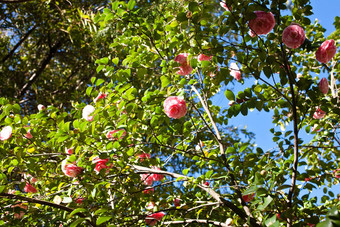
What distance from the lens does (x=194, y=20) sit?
44.3 inches

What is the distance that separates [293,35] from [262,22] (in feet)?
0.45

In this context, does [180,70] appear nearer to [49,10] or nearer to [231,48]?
[231,48]

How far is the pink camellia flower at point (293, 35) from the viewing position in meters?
1.11

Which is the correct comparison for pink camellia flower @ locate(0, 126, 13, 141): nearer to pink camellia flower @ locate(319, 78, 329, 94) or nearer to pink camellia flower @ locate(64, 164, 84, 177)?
pink camellia flower @ locate(64, 164, 84, 177)

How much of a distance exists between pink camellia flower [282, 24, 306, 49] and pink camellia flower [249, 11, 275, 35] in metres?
0.07

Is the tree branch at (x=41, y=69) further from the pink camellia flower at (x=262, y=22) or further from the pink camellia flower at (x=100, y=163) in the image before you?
the pink camellia flower at (x=262, y=22)

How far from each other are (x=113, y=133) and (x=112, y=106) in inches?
5.2

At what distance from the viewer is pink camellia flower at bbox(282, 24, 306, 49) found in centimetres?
111

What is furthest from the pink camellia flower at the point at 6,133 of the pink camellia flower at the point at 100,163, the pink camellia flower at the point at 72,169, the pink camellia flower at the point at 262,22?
the pink camellia flower at the point at 262,22

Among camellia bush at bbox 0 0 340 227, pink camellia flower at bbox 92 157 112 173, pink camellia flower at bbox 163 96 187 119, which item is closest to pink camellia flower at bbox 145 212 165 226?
camellia bush at bbox 0 0 340 227

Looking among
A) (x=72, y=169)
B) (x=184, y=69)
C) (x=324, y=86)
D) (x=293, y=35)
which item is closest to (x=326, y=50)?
(x=324, y=86)

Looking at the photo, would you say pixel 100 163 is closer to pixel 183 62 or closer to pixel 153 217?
pixel 153 217

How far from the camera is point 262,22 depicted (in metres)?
1.09

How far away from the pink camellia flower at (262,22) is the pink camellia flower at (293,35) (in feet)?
0.24
